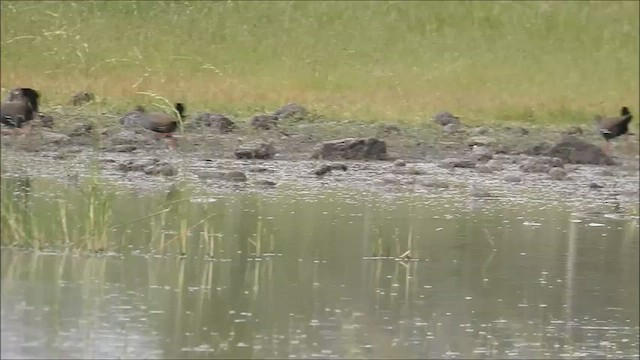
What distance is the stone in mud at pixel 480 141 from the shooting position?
2156 centimetres

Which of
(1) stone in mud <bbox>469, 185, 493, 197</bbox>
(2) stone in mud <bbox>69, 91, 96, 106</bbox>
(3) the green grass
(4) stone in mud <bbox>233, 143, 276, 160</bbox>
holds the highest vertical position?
(3) the green grass

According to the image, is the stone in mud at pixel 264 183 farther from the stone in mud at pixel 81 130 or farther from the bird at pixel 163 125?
the stone in mud at pixel 81 130

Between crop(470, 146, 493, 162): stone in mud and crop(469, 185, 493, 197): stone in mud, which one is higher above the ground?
crop(470, 146, 493, 162): stone in mud

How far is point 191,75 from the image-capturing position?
2634 centimetres

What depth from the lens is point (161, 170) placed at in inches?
623

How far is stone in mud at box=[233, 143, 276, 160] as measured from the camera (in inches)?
725

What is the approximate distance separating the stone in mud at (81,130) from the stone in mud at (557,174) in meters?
5.42

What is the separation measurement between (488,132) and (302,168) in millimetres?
5898

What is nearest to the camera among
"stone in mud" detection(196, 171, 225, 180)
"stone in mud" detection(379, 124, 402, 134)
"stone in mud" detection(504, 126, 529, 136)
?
"stone in mud" detection(196, 171, 225, 180)

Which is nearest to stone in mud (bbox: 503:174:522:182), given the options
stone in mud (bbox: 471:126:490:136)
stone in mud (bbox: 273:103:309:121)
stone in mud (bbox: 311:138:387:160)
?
stone in mud (bbox: 311:138:387:160)

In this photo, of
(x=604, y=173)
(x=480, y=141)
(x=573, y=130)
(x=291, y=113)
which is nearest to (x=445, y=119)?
(x=480, y=141)

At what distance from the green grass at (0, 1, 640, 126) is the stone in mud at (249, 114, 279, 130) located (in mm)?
1050

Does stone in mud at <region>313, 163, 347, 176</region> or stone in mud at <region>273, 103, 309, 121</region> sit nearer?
stone in mud at <region>313, 163, 347, 176</region>

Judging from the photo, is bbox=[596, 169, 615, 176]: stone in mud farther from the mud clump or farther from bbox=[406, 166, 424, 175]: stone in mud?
the mud clump
